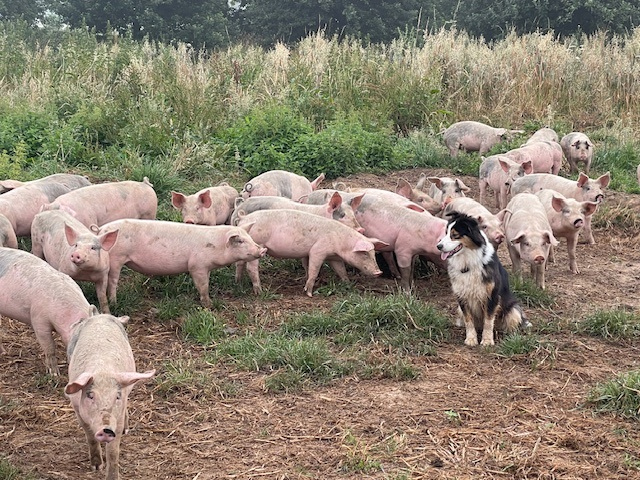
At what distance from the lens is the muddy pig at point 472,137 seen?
1141cm

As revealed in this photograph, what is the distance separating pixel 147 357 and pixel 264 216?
5.78 ft

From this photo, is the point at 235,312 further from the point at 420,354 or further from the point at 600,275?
the point at 600,275

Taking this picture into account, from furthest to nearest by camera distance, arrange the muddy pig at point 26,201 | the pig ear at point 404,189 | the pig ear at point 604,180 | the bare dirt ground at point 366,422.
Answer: the pig ear at point 604,180 < the pig ear at point 404,189 < the muddy pig at point 26,201 < the bare dirt ground at point 366,422

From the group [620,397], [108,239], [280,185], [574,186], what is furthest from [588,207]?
[108,239]

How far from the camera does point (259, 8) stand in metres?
32.1

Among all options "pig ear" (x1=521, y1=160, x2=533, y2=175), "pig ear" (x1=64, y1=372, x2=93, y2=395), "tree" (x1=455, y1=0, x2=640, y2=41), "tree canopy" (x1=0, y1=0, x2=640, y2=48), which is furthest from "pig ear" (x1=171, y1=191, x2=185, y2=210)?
"tree canopy" (x1=0, y1=0, x2=640, y2=48)

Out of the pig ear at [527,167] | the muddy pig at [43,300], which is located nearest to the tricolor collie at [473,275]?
the muddy pig at [43,300]

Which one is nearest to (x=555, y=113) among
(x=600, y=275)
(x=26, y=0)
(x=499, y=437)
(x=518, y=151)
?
(x=518, y=151)

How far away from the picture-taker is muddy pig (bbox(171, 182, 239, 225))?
7.41 m

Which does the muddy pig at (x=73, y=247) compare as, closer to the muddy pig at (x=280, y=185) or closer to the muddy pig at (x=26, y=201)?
the muddy pig at (x=26, y=201)

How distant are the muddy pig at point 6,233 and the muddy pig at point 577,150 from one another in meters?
7.55

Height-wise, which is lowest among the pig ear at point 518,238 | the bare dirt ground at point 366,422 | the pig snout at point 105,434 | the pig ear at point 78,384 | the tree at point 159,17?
the tree at point 159,17

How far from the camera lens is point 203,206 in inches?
295

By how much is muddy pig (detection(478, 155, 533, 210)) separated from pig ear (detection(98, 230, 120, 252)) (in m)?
5.01
